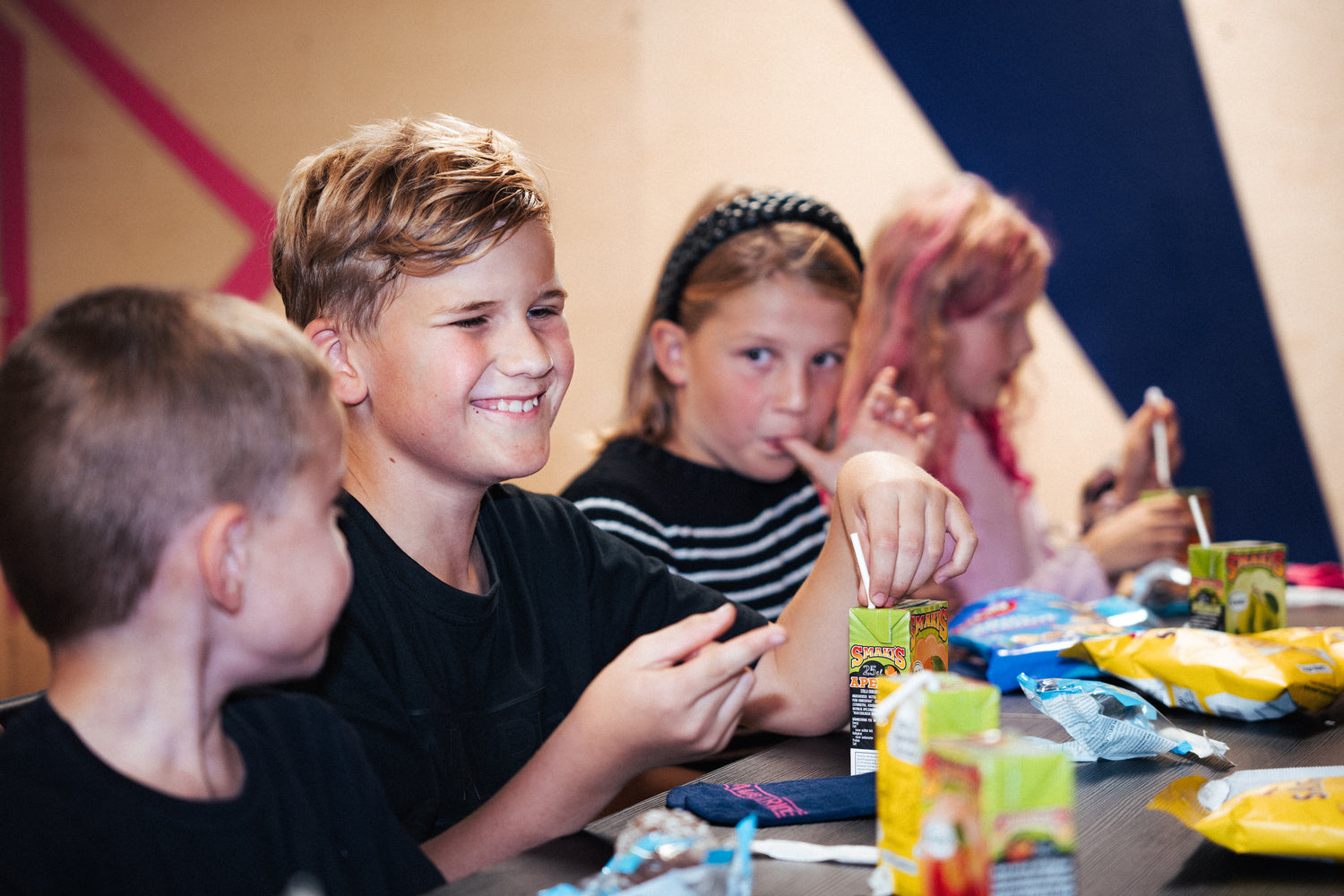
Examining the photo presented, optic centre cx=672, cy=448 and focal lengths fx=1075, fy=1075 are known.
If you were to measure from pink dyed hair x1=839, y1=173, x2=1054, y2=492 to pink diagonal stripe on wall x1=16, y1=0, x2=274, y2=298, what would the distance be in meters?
2.09

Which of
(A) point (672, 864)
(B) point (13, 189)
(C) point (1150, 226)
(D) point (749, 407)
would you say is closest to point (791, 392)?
(D) point (749, 407)

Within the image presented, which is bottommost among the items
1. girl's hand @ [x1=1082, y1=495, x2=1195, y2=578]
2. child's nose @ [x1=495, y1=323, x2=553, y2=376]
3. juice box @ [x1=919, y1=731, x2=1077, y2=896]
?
girl's hand @ [x1=1082, y1=495, x2=1195, y2=578]

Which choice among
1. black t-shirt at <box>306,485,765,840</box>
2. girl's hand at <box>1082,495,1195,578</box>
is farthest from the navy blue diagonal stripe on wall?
black t-shirt at <box>306,485,765,840</box>

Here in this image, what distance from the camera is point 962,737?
53 cm

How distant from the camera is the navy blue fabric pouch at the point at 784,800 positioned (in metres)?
0.70

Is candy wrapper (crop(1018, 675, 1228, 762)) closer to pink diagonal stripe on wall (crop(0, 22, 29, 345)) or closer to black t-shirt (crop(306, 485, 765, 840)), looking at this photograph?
black t-shirt (crop(306, 485, 765, 840))

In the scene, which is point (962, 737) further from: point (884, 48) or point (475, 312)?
point (884, 48)

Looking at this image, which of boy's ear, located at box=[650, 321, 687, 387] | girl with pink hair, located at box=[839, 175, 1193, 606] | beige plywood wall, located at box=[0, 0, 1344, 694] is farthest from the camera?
beige plywood wall, located at box=[0, 0, 1344, 694]

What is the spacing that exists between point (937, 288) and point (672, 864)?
1663 millimetres

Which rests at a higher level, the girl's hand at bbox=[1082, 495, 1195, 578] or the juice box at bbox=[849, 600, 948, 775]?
the juice box at bbox=[849, 600, 948, 775]

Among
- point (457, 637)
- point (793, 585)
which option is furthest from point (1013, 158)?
point (457, 637)

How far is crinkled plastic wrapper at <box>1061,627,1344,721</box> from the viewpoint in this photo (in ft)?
3.07

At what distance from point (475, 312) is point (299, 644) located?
0.41m

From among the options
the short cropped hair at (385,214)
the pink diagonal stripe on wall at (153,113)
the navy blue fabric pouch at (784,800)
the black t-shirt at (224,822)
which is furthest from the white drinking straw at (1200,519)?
the pink diagonal stripe on wall at (153,113)
